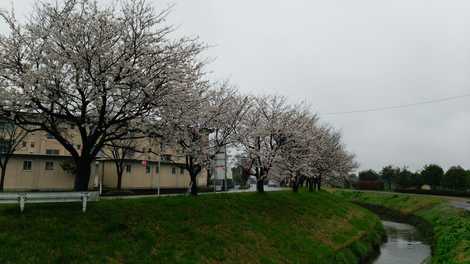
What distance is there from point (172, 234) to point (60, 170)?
3701cm

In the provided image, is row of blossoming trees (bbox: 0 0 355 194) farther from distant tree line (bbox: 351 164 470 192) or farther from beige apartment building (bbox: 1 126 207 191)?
distant tree line (bbox: 351 164 470 192)

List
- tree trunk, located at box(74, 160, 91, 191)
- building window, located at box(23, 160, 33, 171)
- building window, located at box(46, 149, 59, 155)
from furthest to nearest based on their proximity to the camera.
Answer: building window, located at box(46, 149, 59, 155) < building window, located at box(23, 160, 33, 171) < tree trunk, located at box(74, 160, 91, 191)

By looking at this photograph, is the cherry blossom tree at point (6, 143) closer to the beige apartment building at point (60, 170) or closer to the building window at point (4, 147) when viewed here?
the building window at point (4, 147)

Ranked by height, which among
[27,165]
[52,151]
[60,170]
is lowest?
[60,170]

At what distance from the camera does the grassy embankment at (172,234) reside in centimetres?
1286

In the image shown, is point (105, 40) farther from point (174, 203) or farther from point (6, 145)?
point (6, 145)

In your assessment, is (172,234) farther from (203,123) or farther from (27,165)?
(27,165)

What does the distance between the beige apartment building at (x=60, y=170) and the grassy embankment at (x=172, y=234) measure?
17.7 meters

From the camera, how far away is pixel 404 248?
31.0 metres

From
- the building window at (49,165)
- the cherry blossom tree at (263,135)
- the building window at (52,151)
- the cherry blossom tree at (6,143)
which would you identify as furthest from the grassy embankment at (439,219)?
the building window at (52,151)

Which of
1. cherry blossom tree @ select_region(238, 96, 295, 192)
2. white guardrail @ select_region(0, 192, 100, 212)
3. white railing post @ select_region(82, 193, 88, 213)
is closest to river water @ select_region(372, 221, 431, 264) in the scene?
cherry blossom tree @ select_region(238, 96, 295, 192)

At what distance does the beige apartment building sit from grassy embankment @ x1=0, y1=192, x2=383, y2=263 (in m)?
17.7

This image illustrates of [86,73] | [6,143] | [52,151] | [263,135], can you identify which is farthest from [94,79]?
[52,151]

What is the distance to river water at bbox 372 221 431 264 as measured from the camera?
2628 cm
